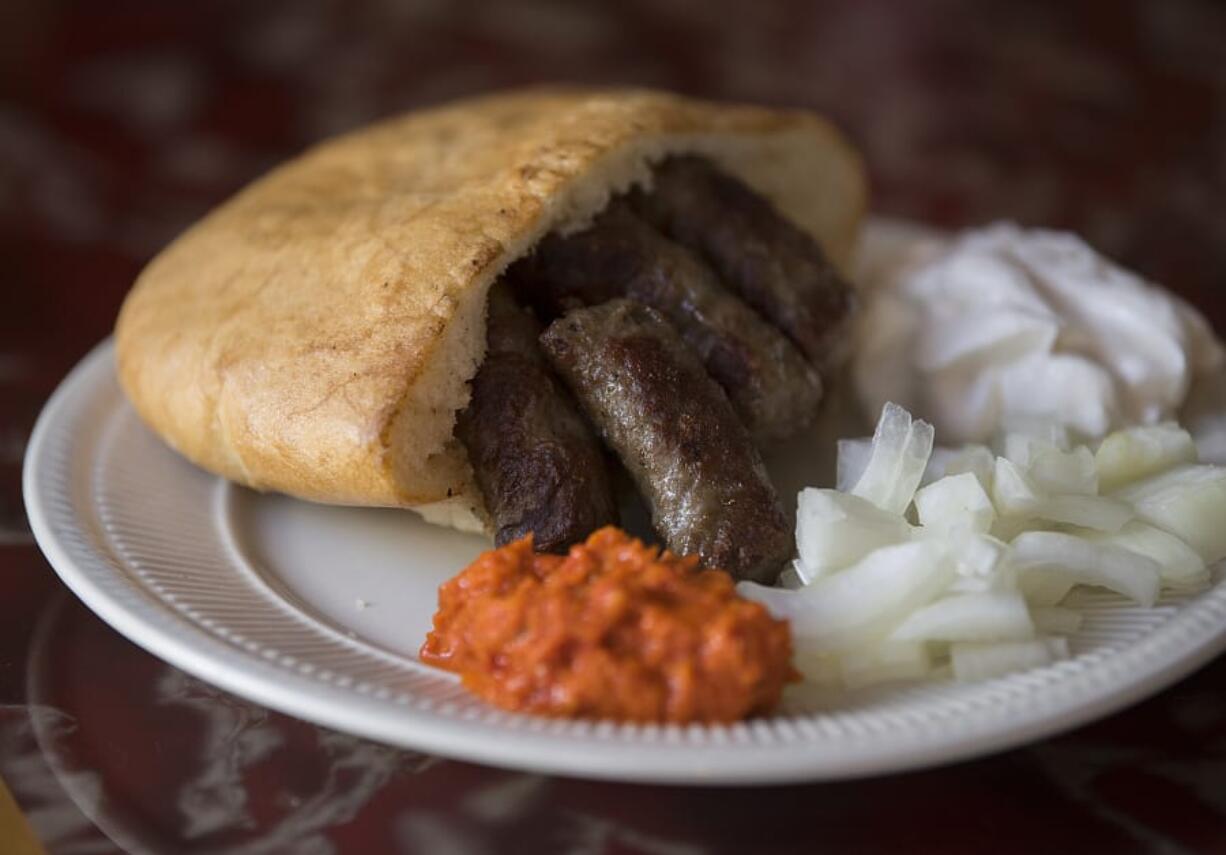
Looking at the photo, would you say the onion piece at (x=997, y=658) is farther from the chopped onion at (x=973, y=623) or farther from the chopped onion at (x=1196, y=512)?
the chopped onion at (x=1196, y=512)

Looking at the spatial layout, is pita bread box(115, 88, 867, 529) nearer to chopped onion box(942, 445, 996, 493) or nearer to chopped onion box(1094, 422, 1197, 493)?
chopped onion box(942, 445, 996, 493)

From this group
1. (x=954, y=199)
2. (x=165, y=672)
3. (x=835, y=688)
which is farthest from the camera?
(x=954, y=199)

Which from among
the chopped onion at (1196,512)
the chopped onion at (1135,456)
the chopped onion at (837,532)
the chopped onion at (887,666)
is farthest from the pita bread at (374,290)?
the chopped onion at (1196,512)

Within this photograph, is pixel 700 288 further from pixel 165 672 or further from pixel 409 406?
pixel 165 672

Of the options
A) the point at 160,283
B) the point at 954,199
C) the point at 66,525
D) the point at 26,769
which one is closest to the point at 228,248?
the point at 160,283

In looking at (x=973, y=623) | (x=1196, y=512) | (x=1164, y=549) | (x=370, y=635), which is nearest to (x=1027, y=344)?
(x=1196, y=512)

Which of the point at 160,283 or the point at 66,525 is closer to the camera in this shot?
the point at 66,525

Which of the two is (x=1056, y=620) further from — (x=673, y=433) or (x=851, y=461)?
(x=673, y=433)
